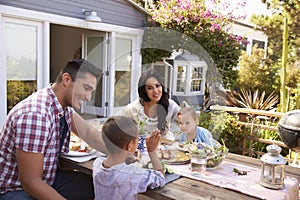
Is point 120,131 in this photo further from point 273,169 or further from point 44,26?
point 44,26

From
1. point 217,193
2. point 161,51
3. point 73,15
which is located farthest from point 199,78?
point 73,15

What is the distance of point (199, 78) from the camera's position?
1303 millimetres

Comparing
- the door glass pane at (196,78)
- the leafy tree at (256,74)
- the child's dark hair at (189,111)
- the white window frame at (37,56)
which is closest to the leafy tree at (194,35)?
the door glass pane at (196,78)

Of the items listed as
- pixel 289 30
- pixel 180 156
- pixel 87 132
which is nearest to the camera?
pixel 180 156

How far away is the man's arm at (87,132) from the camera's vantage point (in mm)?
1520

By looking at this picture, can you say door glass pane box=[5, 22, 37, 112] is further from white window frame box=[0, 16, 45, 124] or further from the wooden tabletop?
the wooden tabletop

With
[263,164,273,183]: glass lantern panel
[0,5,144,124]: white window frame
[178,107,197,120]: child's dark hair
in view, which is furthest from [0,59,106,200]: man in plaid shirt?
[0,5,144,124]: white window frame

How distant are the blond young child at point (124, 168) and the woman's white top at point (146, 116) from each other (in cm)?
8

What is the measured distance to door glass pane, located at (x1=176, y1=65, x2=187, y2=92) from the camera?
1271 millimetres

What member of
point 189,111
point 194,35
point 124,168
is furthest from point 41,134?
point 194,35

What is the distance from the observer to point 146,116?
1377 millimetres

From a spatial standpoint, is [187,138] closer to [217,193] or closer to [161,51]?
[217,193]

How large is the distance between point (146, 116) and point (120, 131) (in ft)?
0.83

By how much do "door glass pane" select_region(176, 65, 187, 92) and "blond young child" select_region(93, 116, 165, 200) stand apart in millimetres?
209
